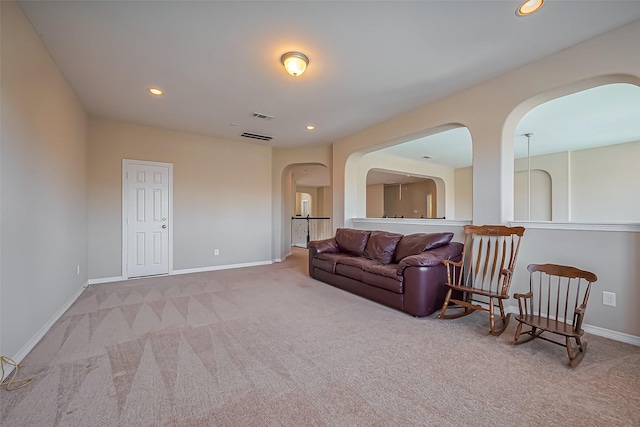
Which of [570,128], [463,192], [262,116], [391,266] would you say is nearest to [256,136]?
[262,116]

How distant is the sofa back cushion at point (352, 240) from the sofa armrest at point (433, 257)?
4.18 ft

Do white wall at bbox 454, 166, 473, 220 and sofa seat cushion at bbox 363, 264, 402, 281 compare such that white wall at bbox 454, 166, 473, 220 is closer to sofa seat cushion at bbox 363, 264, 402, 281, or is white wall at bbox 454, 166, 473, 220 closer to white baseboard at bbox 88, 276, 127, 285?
sofa seat cushion at bbox 363, 264, 402, 281

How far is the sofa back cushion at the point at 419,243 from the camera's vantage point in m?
3.55

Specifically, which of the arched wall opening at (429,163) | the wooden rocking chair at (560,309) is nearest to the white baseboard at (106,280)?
the arched wall opening at (429,163)

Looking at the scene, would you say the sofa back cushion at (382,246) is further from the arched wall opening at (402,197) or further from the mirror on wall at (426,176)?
the arched wall opening at (402,197)

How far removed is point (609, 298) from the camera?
8.25 ft

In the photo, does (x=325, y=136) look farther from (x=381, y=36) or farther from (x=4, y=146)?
(x=4, y=146)

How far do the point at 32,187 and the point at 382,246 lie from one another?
3.98 m

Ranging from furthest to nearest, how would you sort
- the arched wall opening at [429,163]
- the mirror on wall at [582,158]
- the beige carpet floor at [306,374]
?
the arched wall opening at [429,163] → the mirror on wall at [582,158] → the beige carpet floor at [306,374]

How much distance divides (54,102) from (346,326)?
12.9 ft

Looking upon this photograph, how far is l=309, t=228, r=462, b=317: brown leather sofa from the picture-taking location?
3051 millimetres

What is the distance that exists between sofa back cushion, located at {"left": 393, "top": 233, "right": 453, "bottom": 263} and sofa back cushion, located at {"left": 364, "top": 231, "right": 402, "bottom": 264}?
3.4 inches

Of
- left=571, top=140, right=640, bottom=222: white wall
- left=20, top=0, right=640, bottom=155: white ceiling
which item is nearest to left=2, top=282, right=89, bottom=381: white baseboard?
left=20, top=0, right=640, bottom=155: white ceiling

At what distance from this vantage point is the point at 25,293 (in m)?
2.28
